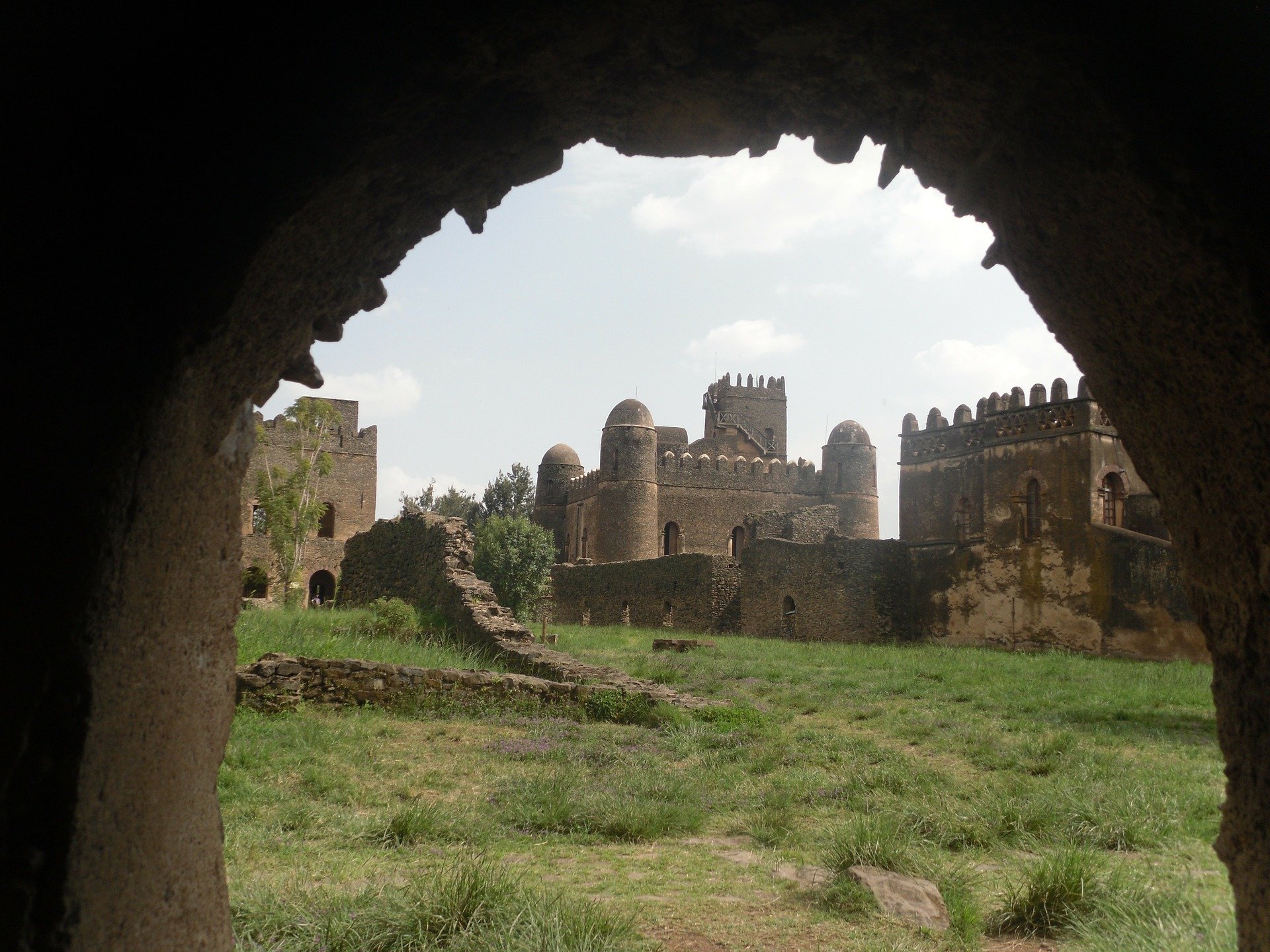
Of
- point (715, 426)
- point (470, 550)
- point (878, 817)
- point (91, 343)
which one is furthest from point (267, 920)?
point (715, 426)

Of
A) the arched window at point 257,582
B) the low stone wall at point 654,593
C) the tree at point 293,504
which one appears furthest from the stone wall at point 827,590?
the arched window at point 257,582

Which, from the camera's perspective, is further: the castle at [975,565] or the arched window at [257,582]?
the arched window at [257,582]

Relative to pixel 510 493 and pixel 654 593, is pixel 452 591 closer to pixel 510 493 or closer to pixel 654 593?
pixel 654 593

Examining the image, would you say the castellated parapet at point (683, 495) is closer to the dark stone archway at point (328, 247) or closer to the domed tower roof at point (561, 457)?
the domed tower roof at point (561, 457)

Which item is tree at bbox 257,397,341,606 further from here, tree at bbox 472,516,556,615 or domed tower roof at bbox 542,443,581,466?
domed tower roof at bbox 542,443,581,466

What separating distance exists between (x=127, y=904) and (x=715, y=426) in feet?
178

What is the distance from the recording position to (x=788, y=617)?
86.4 ft

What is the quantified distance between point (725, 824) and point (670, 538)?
35.9m

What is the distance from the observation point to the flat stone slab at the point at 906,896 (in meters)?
4.32

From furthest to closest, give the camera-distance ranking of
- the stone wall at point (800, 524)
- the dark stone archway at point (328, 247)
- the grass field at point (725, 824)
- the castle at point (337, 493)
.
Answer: the castle at point (337, 493) → the stone wall at point (800, 524) → the grass field at point (725, 824) → the dark stone archway at point (328, 247)

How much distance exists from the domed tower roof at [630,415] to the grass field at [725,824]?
29.9 meters

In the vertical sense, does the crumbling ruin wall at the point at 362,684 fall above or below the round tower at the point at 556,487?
below

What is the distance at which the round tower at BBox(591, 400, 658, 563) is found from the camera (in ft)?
129

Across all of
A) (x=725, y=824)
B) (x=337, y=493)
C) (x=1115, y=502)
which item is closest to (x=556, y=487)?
(x=337, y=493)
